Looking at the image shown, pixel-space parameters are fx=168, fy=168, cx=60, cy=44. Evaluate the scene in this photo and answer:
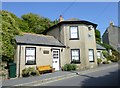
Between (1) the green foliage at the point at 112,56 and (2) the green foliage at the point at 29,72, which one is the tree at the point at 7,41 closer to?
(2) the green foliage at the point at 29,72

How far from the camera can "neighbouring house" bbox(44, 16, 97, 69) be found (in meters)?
20.7

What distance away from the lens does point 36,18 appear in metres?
42.0

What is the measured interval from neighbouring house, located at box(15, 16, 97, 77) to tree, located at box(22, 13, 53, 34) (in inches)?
629

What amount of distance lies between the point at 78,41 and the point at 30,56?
22.2 ft

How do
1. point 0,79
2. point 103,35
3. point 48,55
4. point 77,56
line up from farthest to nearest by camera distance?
point 103,35 < point 77,56 < point 48,55 < point 0,79

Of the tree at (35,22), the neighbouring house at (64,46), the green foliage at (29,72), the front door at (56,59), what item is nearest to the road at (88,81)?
the green foliage at (29,72)

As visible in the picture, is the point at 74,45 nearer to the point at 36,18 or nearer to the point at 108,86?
the point at 108,86

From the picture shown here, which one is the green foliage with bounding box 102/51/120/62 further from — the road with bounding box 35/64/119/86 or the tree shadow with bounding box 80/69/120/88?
the tree shadow with bounding box 80/69/120/88

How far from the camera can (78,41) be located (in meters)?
21.0

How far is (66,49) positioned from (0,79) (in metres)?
9.23

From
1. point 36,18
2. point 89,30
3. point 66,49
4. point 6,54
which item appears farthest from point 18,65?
point 36,18

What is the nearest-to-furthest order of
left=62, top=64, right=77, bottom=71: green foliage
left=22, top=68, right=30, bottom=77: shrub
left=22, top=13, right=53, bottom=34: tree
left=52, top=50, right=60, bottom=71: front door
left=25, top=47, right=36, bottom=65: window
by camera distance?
1. left=22, top=68, right=30, bottom=77: shrub
2. left=25, top=47, right=36, bottom=65: window
3. left=62, top=64, right=77, bottom=71: green foliage
4. left=52, top=50, right=60, bottom=71: front door
5. left=22, top=13, right=53, bottom=34: tree

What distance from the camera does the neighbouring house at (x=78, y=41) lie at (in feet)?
68.0

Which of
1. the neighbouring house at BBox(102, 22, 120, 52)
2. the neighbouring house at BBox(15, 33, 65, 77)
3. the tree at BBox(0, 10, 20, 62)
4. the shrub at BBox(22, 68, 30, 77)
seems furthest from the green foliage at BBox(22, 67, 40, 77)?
the neighbouring house at BBox(102, 22, 120, 52)
